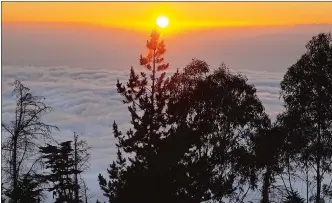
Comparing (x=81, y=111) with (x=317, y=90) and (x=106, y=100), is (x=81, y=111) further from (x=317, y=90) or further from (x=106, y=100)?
(x=317, y=90)

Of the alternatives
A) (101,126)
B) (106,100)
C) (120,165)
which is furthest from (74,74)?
(120,165)

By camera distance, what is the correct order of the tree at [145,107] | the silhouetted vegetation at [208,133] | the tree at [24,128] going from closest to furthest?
the tree at [24,128] → the silhouetted vegetation at [208,133] → the tree at [145,107]

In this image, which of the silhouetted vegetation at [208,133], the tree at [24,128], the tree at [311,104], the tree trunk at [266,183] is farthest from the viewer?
the tree trunk at [266,183]

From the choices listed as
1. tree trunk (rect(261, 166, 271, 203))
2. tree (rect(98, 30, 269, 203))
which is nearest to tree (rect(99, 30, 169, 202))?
tree (rect(98, 30, 269, 203))

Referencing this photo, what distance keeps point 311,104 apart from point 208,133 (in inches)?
140

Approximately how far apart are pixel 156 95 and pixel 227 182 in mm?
3753

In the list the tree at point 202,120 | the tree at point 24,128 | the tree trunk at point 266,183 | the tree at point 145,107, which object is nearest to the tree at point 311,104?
the tree at point 202,120

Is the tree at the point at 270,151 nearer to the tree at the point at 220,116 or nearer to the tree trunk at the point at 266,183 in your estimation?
the tree trunk at the point at 266,183

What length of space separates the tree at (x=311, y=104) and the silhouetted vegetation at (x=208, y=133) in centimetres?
3

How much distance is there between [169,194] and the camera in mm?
14773

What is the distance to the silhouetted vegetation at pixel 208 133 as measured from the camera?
15.9 metres

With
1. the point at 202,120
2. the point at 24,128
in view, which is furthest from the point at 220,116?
the point at 24,128

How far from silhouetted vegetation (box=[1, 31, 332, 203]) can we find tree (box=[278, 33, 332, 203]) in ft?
0.10

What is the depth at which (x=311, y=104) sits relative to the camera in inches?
672
